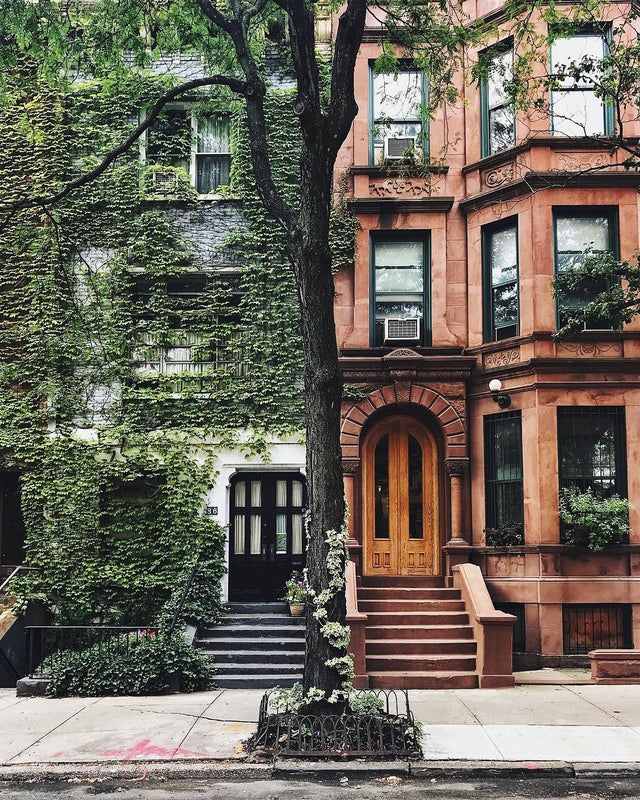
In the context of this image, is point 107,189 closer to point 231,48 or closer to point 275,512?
point 231,48

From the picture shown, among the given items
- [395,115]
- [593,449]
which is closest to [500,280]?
[593,449]

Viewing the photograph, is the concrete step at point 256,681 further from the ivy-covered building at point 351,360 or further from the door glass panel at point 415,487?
the door glass panel at point 415,487

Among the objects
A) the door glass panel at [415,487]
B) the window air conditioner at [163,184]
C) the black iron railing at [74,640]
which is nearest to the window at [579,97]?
the door glass panel at [415,487]

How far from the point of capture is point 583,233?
1532cm

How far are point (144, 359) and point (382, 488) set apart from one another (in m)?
5.24

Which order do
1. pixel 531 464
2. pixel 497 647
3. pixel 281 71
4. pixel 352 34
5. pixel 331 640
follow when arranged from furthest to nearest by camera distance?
pixel 281 71
pixel 531 464
pixel 497 647
pixel 352 34
pixel 331 640

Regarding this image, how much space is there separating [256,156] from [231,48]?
347 centimetres

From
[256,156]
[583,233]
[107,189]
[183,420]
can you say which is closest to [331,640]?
[256,156]

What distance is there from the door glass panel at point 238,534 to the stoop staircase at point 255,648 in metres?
1.44

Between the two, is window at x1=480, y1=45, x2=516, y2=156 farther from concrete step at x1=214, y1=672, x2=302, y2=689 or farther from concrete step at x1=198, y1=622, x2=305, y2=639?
concrete step at x1=214, y1=672, x2=302, y2=689

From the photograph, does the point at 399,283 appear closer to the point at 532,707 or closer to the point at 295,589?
the point at 295,589

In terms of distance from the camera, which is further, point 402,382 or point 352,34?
point 402,382

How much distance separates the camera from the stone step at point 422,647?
13.1m

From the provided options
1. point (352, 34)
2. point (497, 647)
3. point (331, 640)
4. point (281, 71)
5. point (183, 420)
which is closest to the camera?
point (331, 640)
